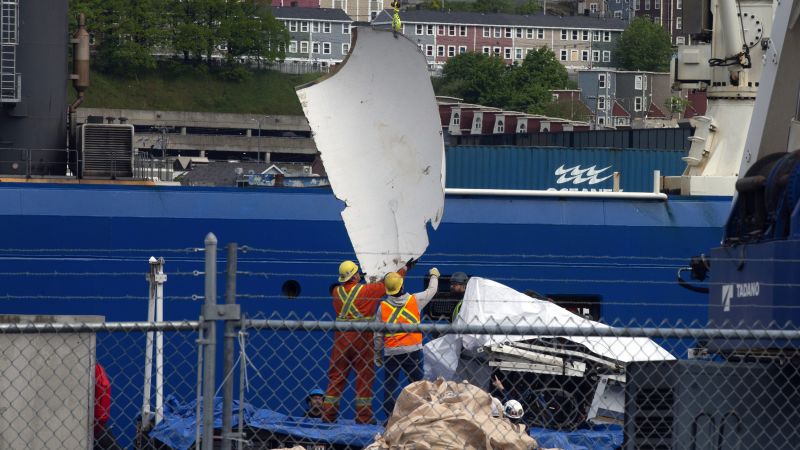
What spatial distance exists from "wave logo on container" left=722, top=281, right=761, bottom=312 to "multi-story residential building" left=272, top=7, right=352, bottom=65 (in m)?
136

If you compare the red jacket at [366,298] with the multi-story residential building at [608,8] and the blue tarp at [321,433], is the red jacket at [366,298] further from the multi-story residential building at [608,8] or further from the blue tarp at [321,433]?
the multi-story residential building at [608,8]

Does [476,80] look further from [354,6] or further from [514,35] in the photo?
[354,6]

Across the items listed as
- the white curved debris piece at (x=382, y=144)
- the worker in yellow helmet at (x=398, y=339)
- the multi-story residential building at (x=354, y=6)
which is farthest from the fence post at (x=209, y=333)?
the multi-story residential building at (x=354, y=6)

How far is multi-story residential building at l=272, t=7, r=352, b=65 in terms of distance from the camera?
14525cm

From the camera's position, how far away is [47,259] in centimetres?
1628

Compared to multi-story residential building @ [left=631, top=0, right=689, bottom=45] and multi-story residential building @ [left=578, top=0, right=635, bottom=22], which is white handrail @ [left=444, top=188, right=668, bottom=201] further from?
multi-story residential building @ [left=578, top=0, right=635, bottom=22]

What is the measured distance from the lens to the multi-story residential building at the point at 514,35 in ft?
477

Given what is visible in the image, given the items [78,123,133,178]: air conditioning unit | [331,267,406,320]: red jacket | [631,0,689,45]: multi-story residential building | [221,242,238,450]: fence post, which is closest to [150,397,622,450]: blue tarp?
[331,267,406,320]: red jacket

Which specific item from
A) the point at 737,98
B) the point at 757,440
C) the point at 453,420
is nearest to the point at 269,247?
the point at 737,98

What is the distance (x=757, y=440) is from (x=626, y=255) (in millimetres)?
9354

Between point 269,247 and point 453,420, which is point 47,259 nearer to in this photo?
point 269,247

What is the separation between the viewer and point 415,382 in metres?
10.8

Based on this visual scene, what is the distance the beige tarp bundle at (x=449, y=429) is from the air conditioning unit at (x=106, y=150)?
8349 mm

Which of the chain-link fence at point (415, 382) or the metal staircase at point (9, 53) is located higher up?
the metal staircase at point (9, 53)
